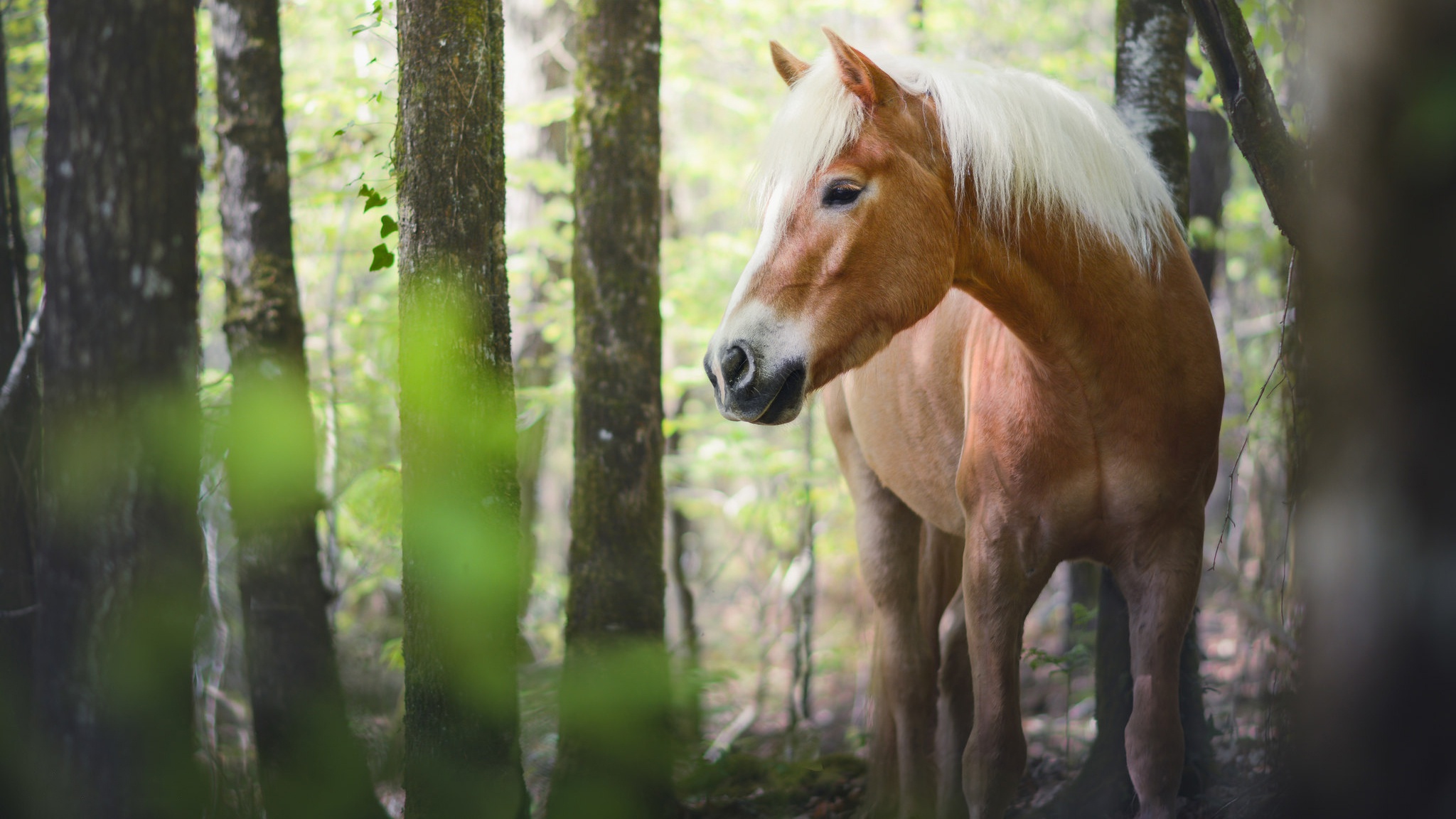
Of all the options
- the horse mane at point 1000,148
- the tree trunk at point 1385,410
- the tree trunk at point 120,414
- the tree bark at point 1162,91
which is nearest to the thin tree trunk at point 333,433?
the tree trunk at point 120,414

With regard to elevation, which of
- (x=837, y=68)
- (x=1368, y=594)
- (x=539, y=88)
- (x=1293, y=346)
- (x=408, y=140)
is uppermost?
→ (x=539, y=88)

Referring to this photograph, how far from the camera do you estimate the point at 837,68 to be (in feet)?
8.93

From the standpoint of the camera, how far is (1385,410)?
1820 millimetres

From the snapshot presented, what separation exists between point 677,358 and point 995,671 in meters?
8.34

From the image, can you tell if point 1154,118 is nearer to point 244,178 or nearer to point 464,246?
point 464,246

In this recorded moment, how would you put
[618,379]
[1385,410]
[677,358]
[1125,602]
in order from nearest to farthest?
[1385,410] → [1125,602] → [618,379] → [677,358]

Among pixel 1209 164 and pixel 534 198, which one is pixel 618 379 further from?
pixel 1209 164

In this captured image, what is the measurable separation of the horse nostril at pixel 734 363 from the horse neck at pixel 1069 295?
2.63 feet

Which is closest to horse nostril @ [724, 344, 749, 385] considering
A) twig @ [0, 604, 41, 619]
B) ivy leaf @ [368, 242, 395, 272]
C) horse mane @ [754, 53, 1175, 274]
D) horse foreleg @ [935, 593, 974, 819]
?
horse mane @ [754, 53, 1175, 274]

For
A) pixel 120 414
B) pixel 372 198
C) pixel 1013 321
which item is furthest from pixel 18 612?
pixel 1013 321

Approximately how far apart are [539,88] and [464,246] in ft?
18.9

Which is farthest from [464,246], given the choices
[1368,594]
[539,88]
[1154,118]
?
[539,88]

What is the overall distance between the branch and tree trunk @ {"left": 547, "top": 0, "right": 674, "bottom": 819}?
228cm

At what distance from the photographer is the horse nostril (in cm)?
253
